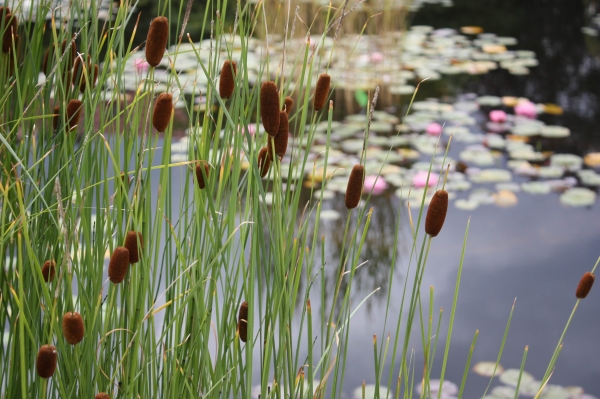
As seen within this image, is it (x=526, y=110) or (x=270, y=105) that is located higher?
(x=270, y=105)

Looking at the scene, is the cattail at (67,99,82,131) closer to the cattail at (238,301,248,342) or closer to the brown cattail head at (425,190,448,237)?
the cattail at (238,301,248,342)

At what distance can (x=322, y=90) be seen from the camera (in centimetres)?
80

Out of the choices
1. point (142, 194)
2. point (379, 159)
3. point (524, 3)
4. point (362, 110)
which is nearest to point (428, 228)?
point (142, 194)


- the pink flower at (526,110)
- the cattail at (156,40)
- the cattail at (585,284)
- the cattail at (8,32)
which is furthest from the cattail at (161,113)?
the pink flower at (526,110)

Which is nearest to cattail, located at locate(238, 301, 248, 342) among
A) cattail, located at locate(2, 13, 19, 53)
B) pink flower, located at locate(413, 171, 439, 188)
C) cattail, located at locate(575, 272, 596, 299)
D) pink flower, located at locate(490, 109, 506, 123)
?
cattail, located at locate(575, 272, 596, 299)

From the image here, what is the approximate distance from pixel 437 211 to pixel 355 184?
9 centimetres

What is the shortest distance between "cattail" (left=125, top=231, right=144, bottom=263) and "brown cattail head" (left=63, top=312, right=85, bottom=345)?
135mm

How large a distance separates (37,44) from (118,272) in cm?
51

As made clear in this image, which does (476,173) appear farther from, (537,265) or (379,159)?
(537,265)

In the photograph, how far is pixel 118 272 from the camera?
0.63 meters

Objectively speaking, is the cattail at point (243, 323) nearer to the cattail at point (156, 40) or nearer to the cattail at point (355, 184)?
the cattail at point (355, 184)

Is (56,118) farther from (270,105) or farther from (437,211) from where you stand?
(437,211)

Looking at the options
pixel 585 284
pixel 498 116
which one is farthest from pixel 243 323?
pixel 498 116

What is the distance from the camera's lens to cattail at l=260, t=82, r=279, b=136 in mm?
646
